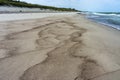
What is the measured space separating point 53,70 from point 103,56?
2014 millimetres

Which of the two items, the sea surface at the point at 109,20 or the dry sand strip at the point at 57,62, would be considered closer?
the dry sand strip at the point at 57,62

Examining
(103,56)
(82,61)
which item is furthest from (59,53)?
(103,56)

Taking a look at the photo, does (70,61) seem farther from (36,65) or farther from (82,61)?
(36,65)

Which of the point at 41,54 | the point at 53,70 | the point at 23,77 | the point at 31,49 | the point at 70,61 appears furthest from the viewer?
the point at 31,49

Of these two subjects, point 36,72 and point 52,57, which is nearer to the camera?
point 36,72

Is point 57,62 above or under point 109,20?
above

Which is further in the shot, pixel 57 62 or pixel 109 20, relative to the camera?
pixel 109 20

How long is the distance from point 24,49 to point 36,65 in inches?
66.3

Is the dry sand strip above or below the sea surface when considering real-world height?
above

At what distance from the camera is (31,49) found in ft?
20.4

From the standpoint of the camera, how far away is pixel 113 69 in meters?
4.64

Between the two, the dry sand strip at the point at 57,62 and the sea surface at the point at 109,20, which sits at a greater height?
the dry sand strip at the point at 57,62

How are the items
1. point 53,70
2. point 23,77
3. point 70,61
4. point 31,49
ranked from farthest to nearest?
point 31,49 < point 70,61 < point 53,70 < point 23,77

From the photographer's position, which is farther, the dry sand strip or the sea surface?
the sea surface
